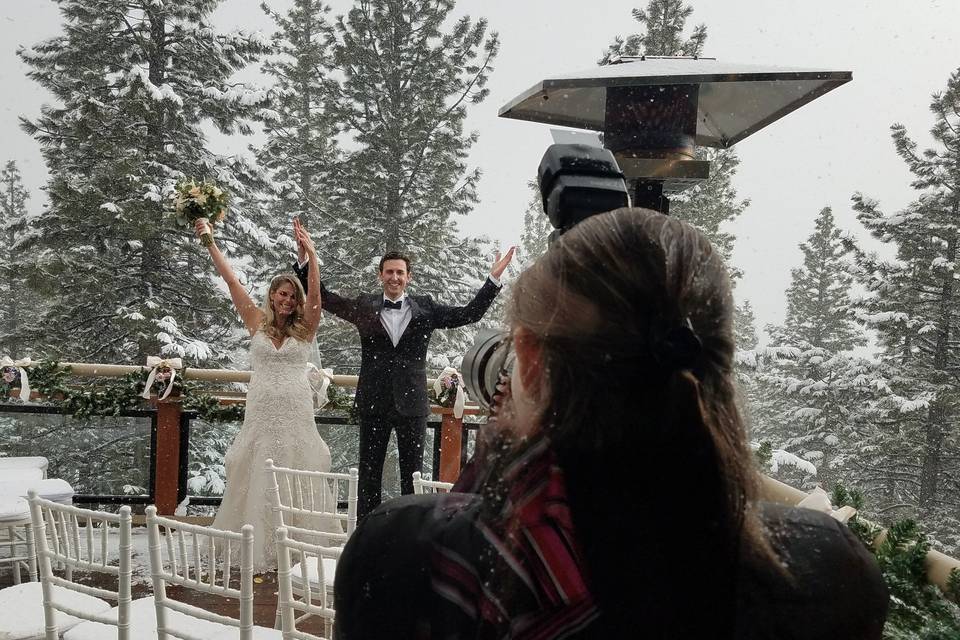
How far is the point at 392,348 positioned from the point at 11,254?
10232 millimetres

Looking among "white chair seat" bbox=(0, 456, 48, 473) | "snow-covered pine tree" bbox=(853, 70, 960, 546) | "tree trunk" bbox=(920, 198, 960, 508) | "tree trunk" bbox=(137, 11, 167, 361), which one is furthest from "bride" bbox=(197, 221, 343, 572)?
"tree trunk" bbox=(920, 198, 960, 508)

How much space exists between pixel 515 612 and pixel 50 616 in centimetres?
228

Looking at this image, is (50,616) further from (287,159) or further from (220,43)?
(287,159)

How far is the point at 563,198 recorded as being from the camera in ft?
2.57

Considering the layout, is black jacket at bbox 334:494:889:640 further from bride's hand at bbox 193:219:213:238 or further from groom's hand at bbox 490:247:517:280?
bride's hand at bbox 193:219:213:238

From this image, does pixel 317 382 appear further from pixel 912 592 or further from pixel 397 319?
pixel 912 592

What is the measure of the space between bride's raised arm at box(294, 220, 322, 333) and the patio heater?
1.74 m

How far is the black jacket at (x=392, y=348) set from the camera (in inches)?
147

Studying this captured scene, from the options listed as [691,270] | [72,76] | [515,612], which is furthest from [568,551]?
[72,76]

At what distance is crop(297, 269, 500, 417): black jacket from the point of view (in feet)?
12.2

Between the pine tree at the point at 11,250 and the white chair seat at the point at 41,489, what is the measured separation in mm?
6383

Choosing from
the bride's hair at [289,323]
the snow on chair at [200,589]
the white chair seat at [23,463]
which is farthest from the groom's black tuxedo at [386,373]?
the white chair seat at [23,463]

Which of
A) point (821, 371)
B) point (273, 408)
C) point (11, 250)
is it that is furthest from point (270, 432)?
point (821, 371)

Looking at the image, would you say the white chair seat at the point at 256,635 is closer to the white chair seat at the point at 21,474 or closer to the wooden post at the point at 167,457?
the white chair seat at the point at 21,474
